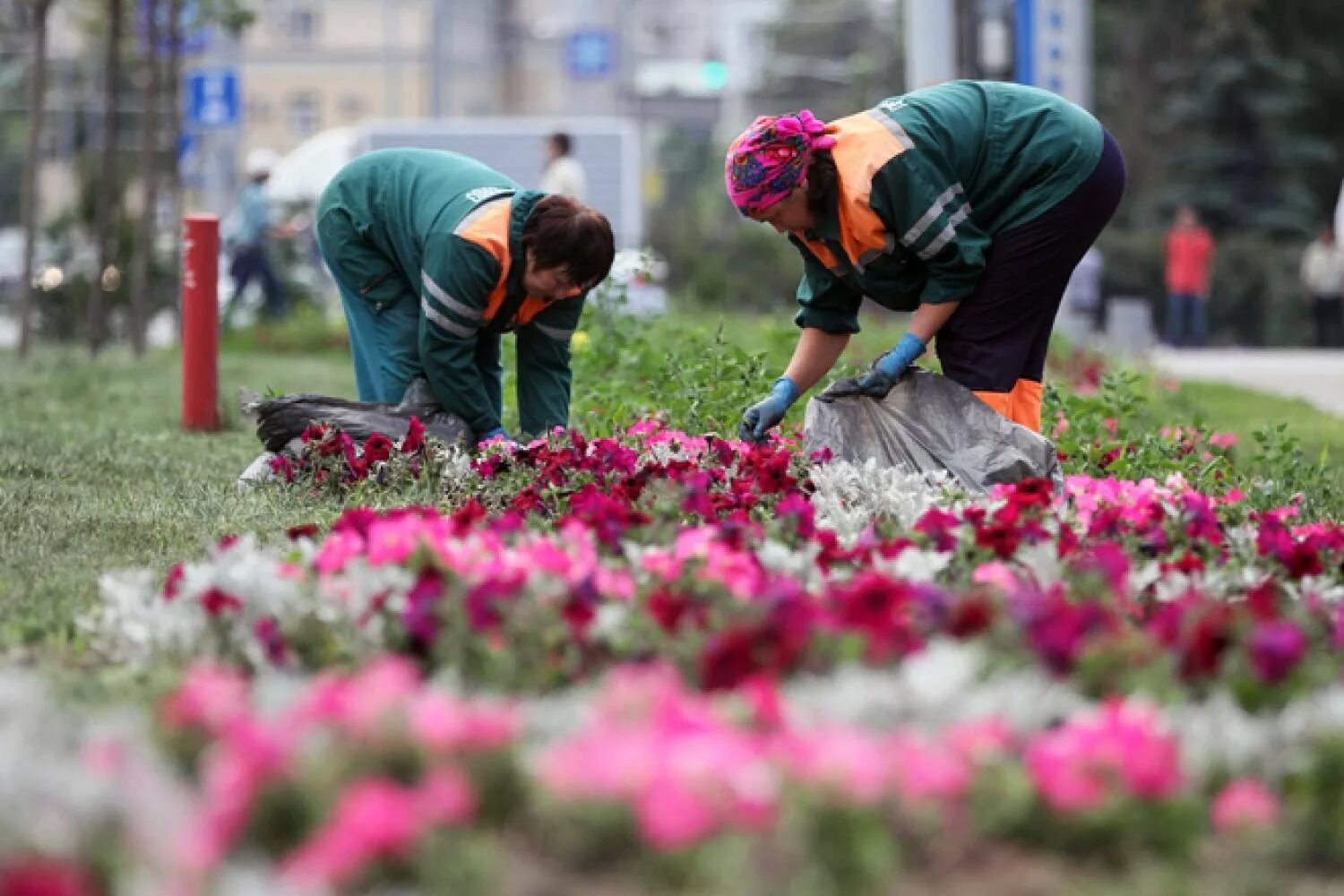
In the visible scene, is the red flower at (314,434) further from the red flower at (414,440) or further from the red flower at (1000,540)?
the red flower at (1000,540)

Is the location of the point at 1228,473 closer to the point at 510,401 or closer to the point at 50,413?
the point at 510,401

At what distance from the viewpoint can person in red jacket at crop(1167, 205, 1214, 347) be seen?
25.6 meters

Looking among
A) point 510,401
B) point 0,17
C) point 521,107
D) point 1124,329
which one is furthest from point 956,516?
point 521,107

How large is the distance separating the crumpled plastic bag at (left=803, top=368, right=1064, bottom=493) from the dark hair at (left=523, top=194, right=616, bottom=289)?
0.78 m

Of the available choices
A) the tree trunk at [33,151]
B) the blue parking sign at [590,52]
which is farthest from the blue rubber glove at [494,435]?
the blue parking sign at [590,52]

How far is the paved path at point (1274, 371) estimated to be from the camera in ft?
49.8

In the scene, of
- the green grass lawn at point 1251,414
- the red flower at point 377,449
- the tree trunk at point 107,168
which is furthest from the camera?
the tree trunk at point 107,168

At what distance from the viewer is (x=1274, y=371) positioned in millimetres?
18609

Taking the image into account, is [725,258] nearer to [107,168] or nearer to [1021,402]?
[107,168]

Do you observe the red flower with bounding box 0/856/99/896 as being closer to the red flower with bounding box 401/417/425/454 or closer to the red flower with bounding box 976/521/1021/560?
the red flower with bounding box 976/521/1021/560

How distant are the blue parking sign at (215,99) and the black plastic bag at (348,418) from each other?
1762 cm

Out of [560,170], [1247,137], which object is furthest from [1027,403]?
[1247,137]

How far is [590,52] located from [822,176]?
35.0 metres

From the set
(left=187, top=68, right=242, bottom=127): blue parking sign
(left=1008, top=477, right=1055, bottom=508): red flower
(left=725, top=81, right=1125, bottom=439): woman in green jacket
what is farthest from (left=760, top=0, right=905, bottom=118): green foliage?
(left=1008, top=477, right=1055, bottom=508): red flower
